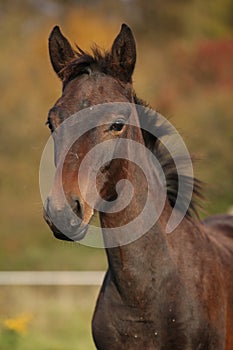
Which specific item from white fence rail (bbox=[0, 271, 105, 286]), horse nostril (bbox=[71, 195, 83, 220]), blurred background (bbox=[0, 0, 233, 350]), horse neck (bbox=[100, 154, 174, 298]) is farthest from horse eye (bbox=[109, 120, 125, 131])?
white fence rail (bbox=[0, 271, 105, 286])

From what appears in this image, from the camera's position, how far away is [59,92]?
20.2m

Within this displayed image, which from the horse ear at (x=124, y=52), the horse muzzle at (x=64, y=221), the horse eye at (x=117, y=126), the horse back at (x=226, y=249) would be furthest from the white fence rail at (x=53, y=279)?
the horse muzzle at (x=64, y=221)

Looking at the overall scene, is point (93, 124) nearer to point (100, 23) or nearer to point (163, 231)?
point (163, 231)

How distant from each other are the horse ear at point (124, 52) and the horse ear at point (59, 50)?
1.27ft

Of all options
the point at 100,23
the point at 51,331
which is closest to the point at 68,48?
the point at 51,331

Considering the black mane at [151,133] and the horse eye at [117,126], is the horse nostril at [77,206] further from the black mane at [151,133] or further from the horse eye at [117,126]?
the black mane at [151,133]

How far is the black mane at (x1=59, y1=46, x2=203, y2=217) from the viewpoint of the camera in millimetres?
4270

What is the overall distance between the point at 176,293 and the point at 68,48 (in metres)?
1.70

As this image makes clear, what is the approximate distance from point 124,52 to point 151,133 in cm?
66

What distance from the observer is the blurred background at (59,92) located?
17969mm

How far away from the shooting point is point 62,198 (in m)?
3.64

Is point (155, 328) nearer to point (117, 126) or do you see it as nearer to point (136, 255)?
point (136, 255)

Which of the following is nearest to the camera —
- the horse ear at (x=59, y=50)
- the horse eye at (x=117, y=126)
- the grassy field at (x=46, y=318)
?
the horse eye at (x=117, y=126)

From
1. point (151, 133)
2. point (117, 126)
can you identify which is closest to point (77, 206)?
point (117, 126)
